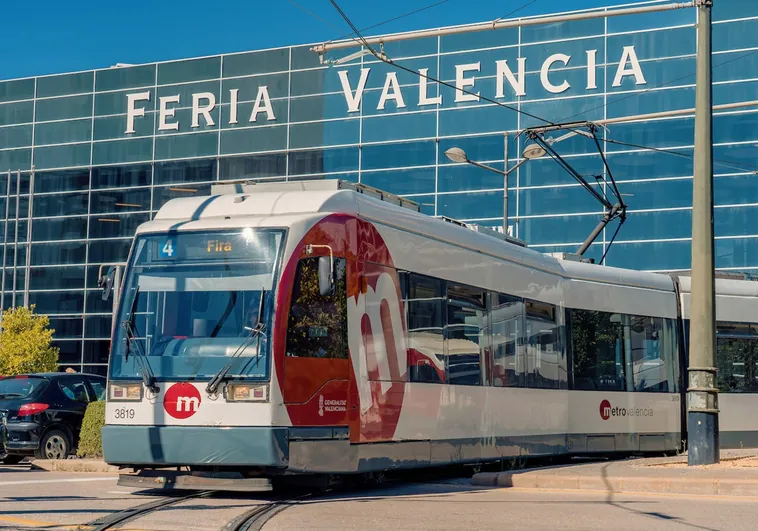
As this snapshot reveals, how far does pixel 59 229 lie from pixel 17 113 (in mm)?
5972

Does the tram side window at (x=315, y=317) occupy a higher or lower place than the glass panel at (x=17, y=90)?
lower

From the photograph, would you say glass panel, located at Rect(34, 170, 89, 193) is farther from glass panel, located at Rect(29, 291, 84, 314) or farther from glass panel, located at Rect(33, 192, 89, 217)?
glass panel, located at Rect(29, 291, 84, 314)

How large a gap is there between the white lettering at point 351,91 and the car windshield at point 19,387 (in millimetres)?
30234

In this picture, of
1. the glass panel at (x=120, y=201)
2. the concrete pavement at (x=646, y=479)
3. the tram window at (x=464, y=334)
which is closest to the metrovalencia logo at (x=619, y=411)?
the concrete pavement at (x=646, y=479)

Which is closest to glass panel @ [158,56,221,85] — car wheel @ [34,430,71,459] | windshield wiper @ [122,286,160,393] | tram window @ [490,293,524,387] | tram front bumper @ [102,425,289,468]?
car wheel @ [34,430,71,459]

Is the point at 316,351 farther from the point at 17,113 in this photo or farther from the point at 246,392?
the point at 17,113

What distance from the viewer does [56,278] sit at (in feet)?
181

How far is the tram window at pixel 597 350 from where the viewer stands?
63.6 feet

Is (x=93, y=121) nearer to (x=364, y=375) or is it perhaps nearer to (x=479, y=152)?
(x=479, y=152)

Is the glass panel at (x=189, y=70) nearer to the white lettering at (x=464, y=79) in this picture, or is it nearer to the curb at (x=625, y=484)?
the white lettering at (x=464, y=79)

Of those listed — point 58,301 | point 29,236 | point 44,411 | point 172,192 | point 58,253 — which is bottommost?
point 44,411

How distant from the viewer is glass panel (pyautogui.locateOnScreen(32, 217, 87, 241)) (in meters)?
54.8

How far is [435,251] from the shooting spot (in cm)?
1523

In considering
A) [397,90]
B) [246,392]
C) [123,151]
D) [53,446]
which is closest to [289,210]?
[246,392]
